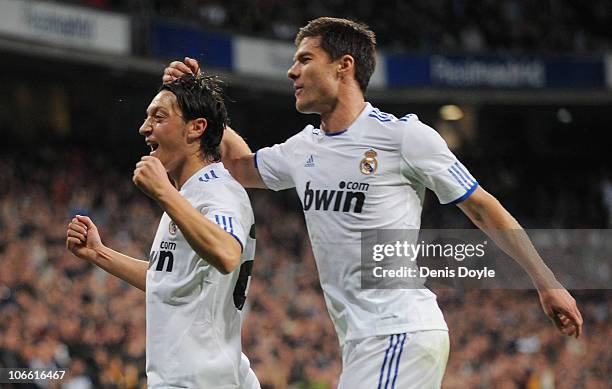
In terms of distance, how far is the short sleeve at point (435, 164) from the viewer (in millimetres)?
4203

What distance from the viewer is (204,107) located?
438cm

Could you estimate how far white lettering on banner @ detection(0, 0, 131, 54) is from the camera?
15.1 metres

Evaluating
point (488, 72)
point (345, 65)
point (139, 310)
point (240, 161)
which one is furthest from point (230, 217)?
point (488, 72)

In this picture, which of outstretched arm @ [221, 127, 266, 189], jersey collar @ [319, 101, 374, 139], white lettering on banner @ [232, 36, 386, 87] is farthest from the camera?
white lettering on banner @ [232, 36, 386, 87]

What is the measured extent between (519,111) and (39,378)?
1610cm

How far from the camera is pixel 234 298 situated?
13.8ft

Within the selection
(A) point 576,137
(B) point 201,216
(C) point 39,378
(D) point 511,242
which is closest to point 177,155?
(B) point 201,216

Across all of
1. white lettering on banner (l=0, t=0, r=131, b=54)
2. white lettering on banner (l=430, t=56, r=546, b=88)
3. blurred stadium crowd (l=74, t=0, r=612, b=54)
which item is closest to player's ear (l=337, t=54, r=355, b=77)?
white lettering on banner (l=0, t=0, r=131, b=54)

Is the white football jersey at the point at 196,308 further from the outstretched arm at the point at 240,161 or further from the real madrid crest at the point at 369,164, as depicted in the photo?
the outstretched arm at the point at 240,161

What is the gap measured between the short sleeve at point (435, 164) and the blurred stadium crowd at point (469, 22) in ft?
51.9

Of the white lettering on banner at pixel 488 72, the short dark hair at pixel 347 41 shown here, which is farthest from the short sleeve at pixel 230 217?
the white lettering on banner at pixel 488 72

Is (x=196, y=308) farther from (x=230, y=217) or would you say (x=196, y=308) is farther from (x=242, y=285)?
(x=230, y=217)

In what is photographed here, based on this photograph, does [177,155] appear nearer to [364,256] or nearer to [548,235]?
[364,256]

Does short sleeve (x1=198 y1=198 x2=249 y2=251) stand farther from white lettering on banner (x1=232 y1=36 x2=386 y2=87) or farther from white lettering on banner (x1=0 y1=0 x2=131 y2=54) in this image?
white lettering on banner (x1=232 y1=36 x2=386 y2=87)
